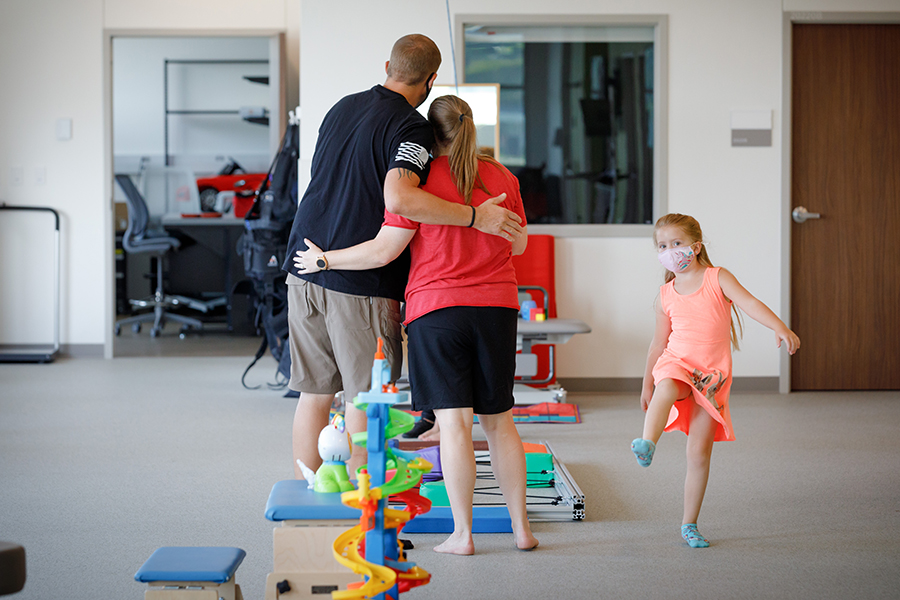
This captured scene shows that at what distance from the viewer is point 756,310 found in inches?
80.4

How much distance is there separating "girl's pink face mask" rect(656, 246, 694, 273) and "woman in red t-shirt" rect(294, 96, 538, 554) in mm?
458

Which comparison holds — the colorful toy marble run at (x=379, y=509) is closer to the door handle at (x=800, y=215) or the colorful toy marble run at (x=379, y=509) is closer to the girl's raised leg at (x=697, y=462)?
the girl's raised leg at (x=697, y=462)

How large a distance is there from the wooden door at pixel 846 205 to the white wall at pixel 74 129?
12.9 feet

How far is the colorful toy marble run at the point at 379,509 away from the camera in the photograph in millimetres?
1365

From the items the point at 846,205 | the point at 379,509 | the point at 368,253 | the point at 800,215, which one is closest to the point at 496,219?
the point at 368,253

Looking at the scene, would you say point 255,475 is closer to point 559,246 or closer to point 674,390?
point 674,390

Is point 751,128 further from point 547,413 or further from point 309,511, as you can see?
point 309,511

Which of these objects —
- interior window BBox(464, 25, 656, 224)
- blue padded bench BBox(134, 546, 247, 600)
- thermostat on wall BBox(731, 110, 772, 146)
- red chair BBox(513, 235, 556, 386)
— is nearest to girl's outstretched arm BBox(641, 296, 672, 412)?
blue padded bench BBox(134, 546, 247, 600)

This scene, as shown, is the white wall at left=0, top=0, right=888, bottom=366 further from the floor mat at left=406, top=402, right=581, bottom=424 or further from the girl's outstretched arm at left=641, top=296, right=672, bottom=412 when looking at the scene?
the girl's outstretched arm at left=641, top=296, right=672, bottom=412

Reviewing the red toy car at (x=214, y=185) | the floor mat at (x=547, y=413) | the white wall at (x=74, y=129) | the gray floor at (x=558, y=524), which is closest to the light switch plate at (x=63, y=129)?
the white wall at (x=74, y=129)

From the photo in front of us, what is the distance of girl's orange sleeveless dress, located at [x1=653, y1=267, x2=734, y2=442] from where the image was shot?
2.13 m

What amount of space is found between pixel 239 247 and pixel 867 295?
374 centimetres

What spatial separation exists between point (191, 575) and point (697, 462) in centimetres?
133

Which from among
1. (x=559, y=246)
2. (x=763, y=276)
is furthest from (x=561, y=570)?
(x=763, y=276)
